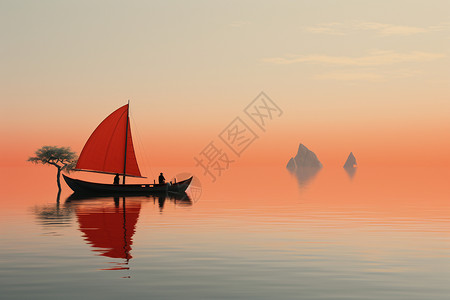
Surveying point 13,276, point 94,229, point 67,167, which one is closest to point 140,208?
point 94,229

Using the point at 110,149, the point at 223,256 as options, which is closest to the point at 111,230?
the point at 223,256

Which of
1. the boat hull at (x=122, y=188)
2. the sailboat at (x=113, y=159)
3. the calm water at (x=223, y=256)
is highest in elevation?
the sailboat at (x=113, y=159)

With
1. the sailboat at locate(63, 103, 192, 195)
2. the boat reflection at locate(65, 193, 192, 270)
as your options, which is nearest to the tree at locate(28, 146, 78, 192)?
the sailboat at locate(63, 103, 192, 195)

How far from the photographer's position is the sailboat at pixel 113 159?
6594cm

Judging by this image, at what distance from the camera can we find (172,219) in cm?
3778

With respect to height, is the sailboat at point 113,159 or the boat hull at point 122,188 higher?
the sailboat at point 113,159

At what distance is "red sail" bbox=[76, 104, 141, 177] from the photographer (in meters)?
67.5

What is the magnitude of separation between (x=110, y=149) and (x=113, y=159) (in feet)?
4.63

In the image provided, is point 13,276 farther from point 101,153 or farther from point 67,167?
point 67,167

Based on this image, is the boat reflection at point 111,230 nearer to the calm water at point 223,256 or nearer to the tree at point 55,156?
the calm water at point 223,256

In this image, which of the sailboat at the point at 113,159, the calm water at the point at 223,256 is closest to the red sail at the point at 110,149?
the sailboat at the point at 113,159

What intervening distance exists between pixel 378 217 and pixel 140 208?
2093cm

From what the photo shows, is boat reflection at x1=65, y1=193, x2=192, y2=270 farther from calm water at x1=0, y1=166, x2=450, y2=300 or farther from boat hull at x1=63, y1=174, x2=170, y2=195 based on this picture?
boat hull at x1=63, y1=174, x2=170, y2=195

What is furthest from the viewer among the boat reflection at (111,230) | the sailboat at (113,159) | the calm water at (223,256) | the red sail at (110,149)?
the red sail at (110,149)
